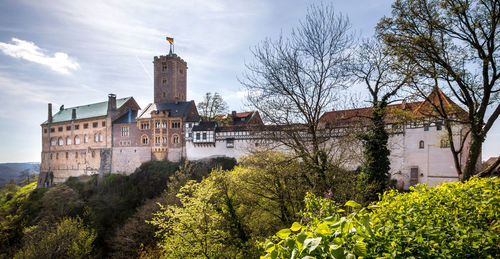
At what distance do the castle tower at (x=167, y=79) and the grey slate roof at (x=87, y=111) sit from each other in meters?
5.69

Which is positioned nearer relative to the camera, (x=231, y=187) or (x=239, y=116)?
(x=231, y=187)

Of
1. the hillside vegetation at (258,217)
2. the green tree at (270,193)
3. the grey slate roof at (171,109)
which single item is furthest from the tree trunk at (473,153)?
the grey slate roof at (171,109)

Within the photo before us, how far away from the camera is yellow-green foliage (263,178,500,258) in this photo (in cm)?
204

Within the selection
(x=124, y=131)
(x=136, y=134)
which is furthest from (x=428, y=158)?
(x=124, y=131)

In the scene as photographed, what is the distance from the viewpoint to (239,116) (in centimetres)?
4078

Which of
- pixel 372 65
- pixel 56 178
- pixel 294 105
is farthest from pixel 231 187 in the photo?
pixel 56 178

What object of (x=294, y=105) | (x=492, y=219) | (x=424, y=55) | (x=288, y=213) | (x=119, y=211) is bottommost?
(x=119, y=211)

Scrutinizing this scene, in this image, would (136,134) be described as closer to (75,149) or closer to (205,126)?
(205,126)

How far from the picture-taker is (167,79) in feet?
145

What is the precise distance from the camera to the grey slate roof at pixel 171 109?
38219mm

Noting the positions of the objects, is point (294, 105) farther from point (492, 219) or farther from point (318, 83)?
point (492, 219)

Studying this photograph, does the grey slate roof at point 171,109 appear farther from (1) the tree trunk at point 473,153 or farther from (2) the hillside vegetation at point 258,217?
(1) the tree trunk at point 473,153

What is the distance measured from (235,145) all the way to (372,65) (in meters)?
24.2

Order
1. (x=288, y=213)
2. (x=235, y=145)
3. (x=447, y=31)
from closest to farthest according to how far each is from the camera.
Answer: (x=447, y=31) → (x=288, y=213) → (x=235, y=145)
